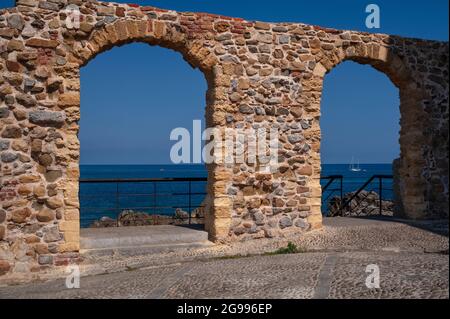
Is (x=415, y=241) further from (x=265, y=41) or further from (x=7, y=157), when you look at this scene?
(x=7, y=157)

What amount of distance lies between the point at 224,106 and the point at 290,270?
2.87 meters

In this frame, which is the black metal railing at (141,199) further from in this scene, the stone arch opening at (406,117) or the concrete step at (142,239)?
the stone arch opening at (406,117)

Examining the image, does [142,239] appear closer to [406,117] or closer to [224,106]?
[224,106]

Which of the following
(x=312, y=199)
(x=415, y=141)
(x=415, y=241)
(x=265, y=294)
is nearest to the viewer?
(x=265, y=294)

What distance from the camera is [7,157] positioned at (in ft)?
20.3

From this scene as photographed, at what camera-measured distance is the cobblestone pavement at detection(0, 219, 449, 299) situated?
175 inches

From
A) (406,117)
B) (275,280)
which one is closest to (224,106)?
(275,280)

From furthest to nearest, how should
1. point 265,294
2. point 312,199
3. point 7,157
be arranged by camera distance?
point 312,199 → point 7,157 → point 265,294

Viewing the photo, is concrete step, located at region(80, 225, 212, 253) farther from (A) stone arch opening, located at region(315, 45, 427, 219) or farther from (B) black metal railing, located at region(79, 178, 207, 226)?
(A) stone arch opening, located at region(315, 45, 427, 219)

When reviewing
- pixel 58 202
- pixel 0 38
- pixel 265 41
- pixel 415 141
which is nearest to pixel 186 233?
pixel 58 202

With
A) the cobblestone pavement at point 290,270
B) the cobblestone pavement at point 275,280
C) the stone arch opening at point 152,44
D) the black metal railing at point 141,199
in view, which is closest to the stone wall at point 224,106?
the stone arch opening at point 152,44

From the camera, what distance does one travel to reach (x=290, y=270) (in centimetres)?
537

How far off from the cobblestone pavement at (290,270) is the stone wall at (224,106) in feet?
1.85
